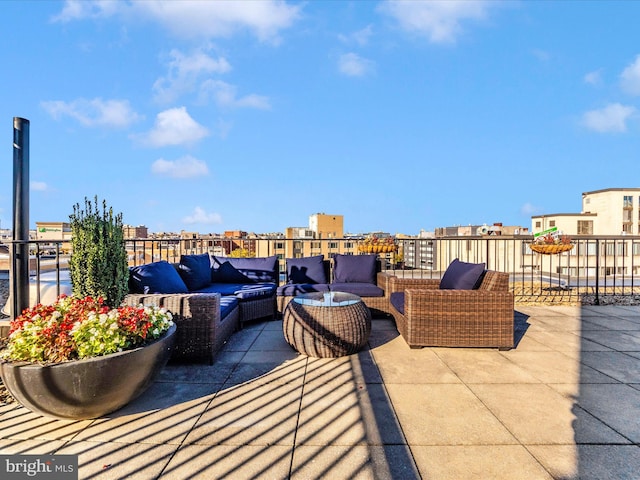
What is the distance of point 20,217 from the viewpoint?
2729mm

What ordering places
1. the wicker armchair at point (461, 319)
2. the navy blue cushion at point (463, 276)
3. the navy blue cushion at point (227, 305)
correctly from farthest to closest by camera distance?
the navy blue cushion at point (463, 276) → the navy blue cushion at point (227, 305) → the wicker armchair at point (461, 319)

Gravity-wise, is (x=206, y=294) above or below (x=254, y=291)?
above

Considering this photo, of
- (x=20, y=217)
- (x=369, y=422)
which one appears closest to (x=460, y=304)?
(x=369, y=422)

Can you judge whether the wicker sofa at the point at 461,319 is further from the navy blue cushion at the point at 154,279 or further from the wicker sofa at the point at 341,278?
the navy blue cushion at the point at 154,279

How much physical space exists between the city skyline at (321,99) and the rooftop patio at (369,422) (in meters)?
1.78

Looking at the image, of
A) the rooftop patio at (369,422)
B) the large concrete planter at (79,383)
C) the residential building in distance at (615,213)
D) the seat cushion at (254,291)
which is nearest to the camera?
the rooftop patio at (369,422)

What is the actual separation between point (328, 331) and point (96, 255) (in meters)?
2.10

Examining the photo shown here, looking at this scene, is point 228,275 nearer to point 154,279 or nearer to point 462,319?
point 154,279

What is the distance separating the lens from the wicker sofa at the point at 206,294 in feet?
8.89

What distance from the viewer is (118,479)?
1.39m

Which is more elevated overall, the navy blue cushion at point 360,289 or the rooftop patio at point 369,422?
the navy blue cushion at point 360,289

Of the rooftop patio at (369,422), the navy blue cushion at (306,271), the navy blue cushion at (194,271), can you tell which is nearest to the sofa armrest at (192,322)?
the rooftop patio at (369,422)

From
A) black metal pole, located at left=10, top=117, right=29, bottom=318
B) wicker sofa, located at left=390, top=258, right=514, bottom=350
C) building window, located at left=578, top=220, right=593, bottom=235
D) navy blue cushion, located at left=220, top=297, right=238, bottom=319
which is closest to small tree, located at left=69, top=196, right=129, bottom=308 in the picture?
black metal pole, located at left=10, top=117, right=29, bottom=318

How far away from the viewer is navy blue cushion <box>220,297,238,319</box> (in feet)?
10.4
